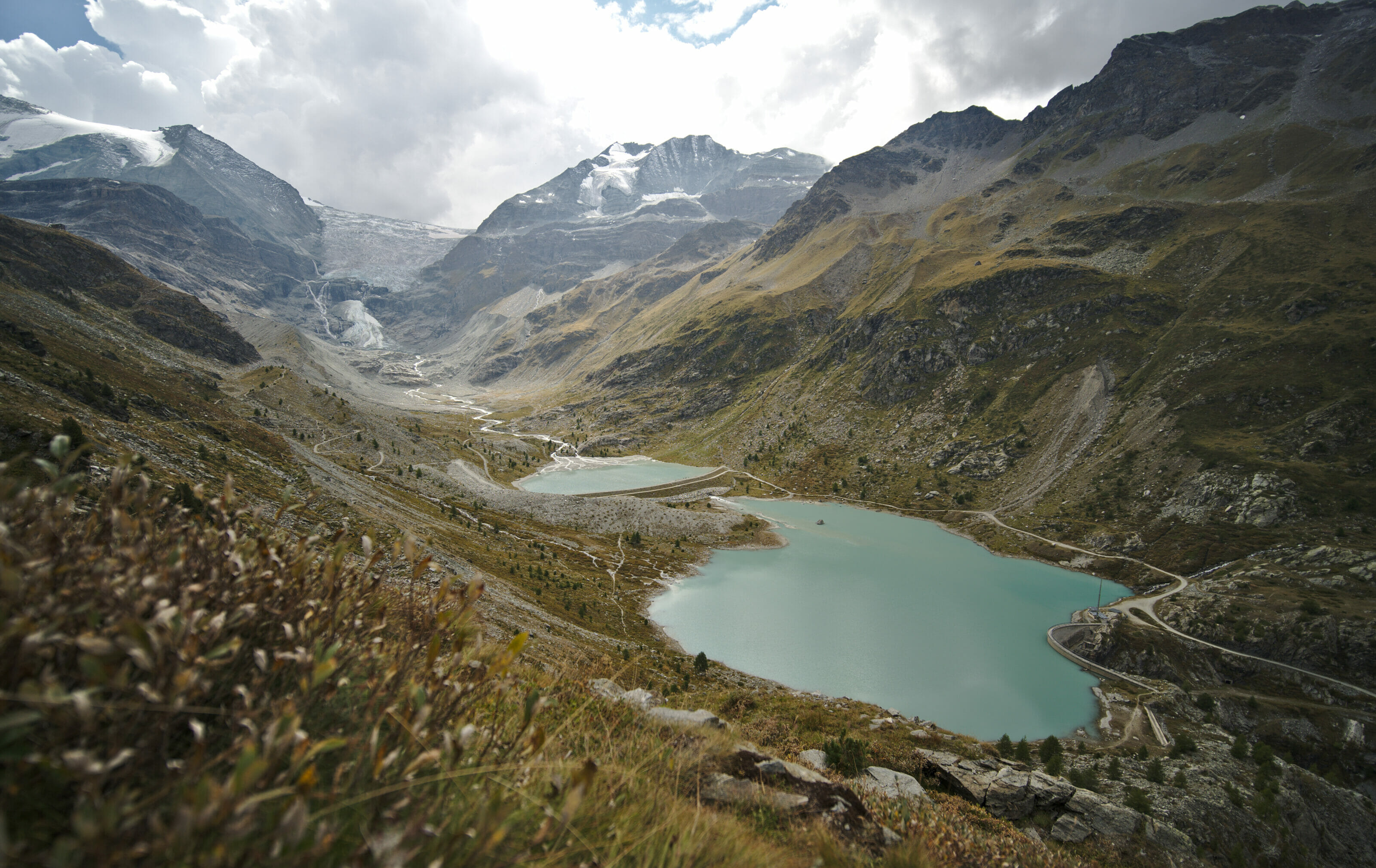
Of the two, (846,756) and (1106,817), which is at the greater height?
(846,756)

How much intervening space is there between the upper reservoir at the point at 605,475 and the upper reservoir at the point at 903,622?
3517 centimetres

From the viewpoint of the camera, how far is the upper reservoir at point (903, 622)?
31594 mm

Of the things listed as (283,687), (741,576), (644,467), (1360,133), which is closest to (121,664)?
(283,687)

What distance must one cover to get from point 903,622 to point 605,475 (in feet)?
230

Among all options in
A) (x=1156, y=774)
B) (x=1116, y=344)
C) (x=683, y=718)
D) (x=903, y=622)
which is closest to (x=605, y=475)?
(x=903, y=622)

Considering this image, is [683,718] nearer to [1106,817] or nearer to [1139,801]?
[1106,817]

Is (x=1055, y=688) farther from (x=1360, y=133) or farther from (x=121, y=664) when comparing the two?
(x=1360, y=133)

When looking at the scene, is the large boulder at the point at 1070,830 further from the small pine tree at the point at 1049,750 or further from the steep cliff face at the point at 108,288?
the steep cliff face at the point at 108,288

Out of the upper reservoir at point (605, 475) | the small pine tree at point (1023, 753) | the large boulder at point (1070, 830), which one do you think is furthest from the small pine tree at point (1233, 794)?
the upper reservoir at point (605, 475)

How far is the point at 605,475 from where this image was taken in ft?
333

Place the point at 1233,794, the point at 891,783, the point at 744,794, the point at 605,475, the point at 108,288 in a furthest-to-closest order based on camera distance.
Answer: the point at 605,475
the point at 108,288
the point at 1233,794
the point at 891,783
the point at 744,794

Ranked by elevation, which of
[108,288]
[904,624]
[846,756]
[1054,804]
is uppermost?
[108,288]

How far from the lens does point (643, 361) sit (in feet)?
543

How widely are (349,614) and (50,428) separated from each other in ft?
82.6
